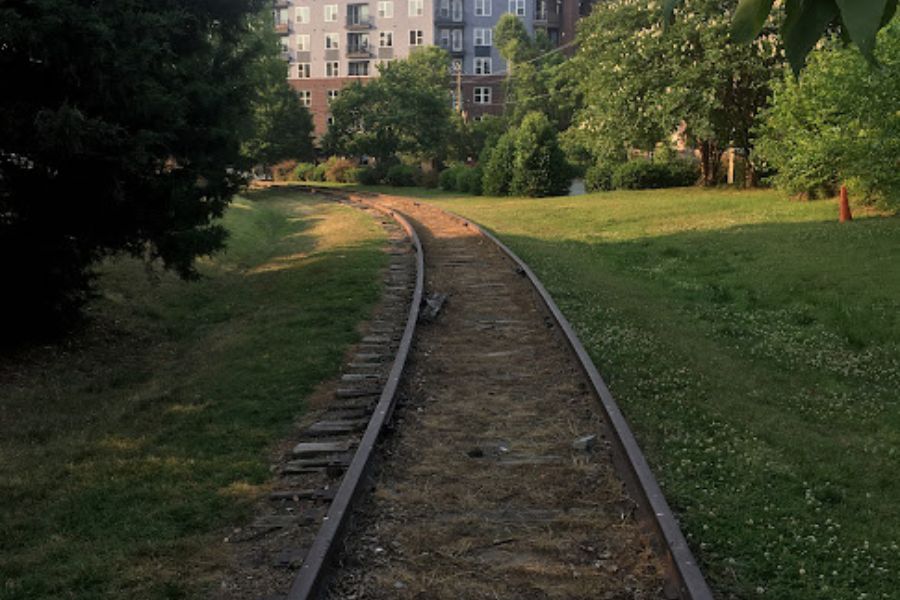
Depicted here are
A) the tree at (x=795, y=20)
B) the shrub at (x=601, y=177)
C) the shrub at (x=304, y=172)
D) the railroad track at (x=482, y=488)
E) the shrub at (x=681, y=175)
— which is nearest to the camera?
the tree at (x=795, y=20)

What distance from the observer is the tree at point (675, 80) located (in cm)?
2881

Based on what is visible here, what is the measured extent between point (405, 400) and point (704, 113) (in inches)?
998

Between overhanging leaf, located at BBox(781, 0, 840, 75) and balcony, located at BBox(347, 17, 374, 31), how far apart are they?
8591 centimetres

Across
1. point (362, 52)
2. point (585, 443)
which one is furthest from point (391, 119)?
point (585, 443)

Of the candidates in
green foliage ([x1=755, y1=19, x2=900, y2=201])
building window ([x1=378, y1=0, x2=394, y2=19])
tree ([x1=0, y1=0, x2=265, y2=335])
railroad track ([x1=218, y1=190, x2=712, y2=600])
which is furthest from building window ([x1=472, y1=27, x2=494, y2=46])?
railroad track ([x1=218, y1=190, x2=712, y2=600])

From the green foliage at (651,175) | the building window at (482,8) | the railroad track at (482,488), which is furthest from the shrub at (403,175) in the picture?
the railroad track at (482,488)

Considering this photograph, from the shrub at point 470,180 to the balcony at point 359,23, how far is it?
43.4 metres

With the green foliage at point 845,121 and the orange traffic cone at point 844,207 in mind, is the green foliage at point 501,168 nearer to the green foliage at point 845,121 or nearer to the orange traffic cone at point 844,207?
the green foliage at point 845,121

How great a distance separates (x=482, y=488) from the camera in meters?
5.23

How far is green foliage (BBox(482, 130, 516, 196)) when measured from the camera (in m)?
39.6

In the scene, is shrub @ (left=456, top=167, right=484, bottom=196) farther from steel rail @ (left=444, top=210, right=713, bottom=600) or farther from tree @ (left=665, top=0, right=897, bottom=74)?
tree @ (left=665, top=0, right=897, bottom=74)

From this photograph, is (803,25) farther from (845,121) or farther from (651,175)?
(651,175)

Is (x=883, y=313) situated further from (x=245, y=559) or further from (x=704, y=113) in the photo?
(x=704, y=113)

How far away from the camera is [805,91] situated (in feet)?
66.9
